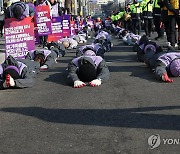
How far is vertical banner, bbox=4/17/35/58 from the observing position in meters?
9.37

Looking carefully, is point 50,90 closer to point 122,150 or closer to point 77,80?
point 77,80

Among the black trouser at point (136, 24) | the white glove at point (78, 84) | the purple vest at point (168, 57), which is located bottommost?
the black trouser at point (136, 24)

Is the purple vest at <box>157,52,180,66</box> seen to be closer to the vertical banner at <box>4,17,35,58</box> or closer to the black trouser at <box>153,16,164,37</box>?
the vertical banner at <box>4,17,35,58</box>

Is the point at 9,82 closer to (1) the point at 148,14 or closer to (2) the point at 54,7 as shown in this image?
(2) the point at 54,7

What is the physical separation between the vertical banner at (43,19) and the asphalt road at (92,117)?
6109 mm

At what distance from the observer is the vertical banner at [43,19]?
13238 mm

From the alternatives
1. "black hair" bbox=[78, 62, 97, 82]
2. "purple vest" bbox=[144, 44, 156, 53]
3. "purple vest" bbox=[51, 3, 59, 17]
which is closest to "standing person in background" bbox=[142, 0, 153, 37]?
"purple vest" bbox=[51, 3, 59, 17]

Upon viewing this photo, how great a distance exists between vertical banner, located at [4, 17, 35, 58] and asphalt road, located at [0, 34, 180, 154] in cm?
223

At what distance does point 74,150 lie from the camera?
386 centimetres

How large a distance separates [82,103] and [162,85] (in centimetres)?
166

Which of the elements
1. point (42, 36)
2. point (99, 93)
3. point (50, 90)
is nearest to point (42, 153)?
point (99, 93)

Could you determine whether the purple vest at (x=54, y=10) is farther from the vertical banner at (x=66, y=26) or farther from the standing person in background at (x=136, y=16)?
the standing person in background at (x=136, y=16)

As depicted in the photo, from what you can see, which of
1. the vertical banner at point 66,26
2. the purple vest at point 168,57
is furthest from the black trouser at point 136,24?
the purple vest at point 168,57

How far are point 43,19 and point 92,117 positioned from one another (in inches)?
350
